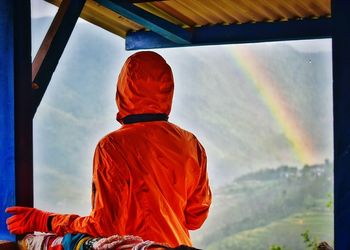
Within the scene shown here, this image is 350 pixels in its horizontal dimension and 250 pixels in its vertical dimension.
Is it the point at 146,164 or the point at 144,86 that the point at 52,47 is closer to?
the point at 144,86

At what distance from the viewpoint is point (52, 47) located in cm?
402

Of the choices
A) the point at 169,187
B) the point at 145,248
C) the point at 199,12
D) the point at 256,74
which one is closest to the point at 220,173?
the point at 256,74

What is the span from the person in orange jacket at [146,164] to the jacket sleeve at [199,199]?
0.9 inches

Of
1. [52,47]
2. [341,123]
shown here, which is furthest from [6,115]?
[341,123]

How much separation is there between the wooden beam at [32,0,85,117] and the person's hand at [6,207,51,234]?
3.01ft

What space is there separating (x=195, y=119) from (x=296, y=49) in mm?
1950

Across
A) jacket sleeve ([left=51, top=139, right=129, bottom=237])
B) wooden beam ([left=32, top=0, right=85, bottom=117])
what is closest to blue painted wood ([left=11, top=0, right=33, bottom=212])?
jacket sleeve ([left=51, top=139, right=129, bottom=237])

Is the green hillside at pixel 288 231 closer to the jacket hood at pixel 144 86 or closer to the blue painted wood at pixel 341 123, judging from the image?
the jacket hood at pixel 144 86

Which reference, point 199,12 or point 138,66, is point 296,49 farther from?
point 138,66

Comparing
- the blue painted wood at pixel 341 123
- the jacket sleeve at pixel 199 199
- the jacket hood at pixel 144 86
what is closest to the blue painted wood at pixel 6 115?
the jacket hood at pixel 144 86

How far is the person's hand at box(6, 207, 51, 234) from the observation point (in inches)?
119

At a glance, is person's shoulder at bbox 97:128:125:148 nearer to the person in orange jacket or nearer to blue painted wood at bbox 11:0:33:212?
the person in orange jacket

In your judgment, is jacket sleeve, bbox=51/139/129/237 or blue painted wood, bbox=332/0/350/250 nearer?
blue painted wood, bbox=332/0/350/250

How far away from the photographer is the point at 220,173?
1139 centimetres
